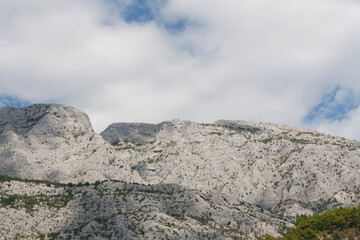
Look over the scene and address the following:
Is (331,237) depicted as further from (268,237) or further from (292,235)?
(268,237)

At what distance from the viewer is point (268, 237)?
158 meters

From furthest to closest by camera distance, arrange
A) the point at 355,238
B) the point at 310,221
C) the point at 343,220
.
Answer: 1. the point at 310,221
2. the point at 343,220
3. the point at 355,238

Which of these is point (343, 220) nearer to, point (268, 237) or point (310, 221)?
point (310, 221)

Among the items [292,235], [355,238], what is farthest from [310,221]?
[355,238]

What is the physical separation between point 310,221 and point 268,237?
17.0 meters

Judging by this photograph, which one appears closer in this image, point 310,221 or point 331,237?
point 331,237

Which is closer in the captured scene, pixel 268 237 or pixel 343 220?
pixel 343 220

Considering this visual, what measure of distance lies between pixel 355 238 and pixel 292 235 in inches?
850

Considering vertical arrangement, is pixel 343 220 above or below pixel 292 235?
above

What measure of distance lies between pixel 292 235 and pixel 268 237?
60.5 ft

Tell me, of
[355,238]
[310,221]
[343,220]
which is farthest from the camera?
[310,221]

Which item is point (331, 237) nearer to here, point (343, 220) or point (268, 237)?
point (343, 220)

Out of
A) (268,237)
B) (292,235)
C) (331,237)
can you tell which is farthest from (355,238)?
(268,237)

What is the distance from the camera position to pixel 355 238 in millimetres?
125562
